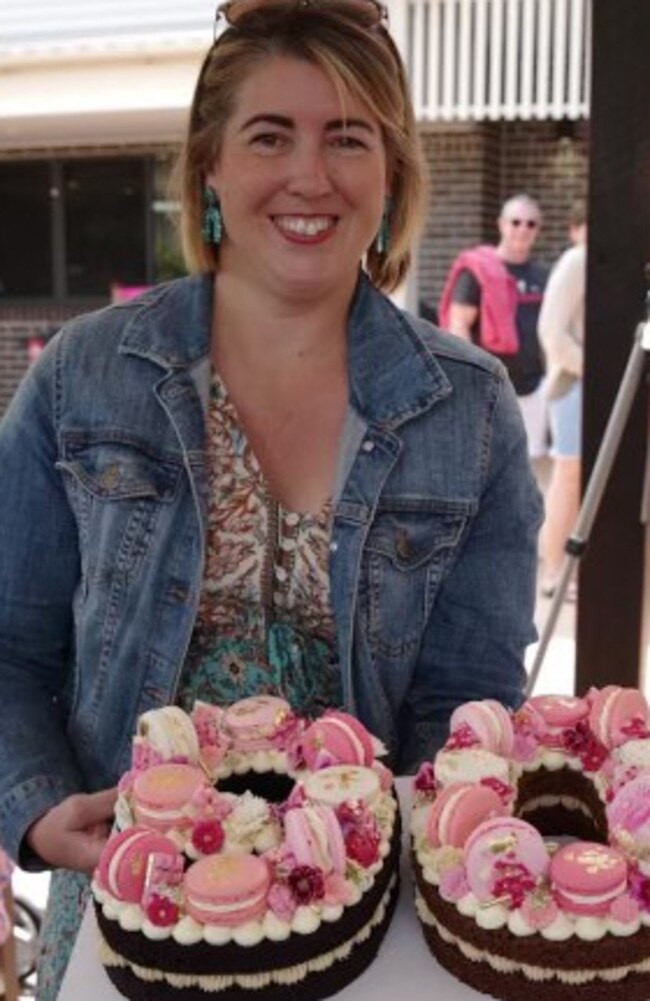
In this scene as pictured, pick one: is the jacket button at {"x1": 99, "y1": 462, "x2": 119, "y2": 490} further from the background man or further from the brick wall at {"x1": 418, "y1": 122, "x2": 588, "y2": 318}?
the brick wall at {"x1": 418, "y1": 122, "x2": 588, "y2": 318}

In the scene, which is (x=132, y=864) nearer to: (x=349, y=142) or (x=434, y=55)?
(x=349, y=142)

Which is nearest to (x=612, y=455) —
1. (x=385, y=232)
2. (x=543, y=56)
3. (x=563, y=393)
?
(x=385, y=232)

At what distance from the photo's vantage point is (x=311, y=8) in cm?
125

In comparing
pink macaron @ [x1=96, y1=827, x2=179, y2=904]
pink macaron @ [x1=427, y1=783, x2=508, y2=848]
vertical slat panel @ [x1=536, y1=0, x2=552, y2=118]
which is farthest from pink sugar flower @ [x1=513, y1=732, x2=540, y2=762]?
vertical slat panel @ [x1=536, y1=0, x2=552, y2=118]

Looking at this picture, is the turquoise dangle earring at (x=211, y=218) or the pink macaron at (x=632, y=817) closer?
the pink macaron at (x=632, y=817)

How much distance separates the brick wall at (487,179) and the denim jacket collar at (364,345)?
731 centimetres

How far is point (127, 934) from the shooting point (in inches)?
35.4

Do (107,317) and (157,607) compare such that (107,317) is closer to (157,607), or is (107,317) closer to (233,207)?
(233,207)

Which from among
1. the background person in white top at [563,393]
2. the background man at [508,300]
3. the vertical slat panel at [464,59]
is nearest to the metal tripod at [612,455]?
the background person in white top at [563,393]

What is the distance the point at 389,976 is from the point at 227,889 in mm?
133

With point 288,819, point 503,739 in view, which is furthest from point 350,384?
point 288,819

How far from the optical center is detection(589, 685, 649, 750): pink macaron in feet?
3.65

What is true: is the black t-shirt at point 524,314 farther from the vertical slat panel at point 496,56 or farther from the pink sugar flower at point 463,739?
the pink sugar flower at point 463,739

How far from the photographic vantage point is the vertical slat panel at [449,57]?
7559 mm
